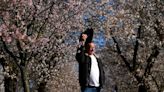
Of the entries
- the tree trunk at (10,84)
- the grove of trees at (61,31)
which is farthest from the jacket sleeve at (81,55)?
the tree trunk at (10,84)

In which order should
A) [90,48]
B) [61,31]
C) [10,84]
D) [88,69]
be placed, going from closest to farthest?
[88,69], [90,48], [61,31], [10,84]

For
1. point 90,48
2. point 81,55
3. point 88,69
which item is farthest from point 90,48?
point 88,69

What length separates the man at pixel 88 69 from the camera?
9086 millimetres

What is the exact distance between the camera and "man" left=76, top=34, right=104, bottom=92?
909 centimetres

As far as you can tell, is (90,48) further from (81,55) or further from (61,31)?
(61,31)

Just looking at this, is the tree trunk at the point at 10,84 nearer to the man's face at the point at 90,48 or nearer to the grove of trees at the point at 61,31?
the grove of trees at the point at 61,31

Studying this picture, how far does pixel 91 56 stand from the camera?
9.31 metres

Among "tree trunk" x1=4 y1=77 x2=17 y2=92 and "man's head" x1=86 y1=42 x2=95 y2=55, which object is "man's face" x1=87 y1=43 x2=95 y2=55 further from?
"tree trunk" x1=4 y1=77 x2=17 y2=92

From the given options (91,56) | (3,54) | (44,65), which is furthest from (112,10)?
(91,56)

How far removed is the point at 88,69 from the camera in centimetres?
912

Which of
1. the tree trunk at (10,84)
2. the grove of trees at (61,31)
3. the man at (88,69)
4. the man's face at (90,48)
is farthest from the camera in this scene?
the tree trunk at (10,84)

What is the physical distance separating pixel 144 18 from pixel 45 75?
561 cm

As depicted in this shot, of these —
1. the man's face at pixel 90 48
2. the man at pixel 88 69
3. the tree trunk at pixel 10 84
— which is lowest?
the tree trunk at pixel 10 84

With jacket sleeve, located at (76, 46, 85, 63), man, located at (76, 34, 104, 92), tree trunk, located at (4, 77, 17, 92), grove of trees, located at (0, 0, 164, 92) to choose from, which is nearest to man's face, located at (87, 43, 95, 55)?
man, located at (76, 34, 104, 92)
